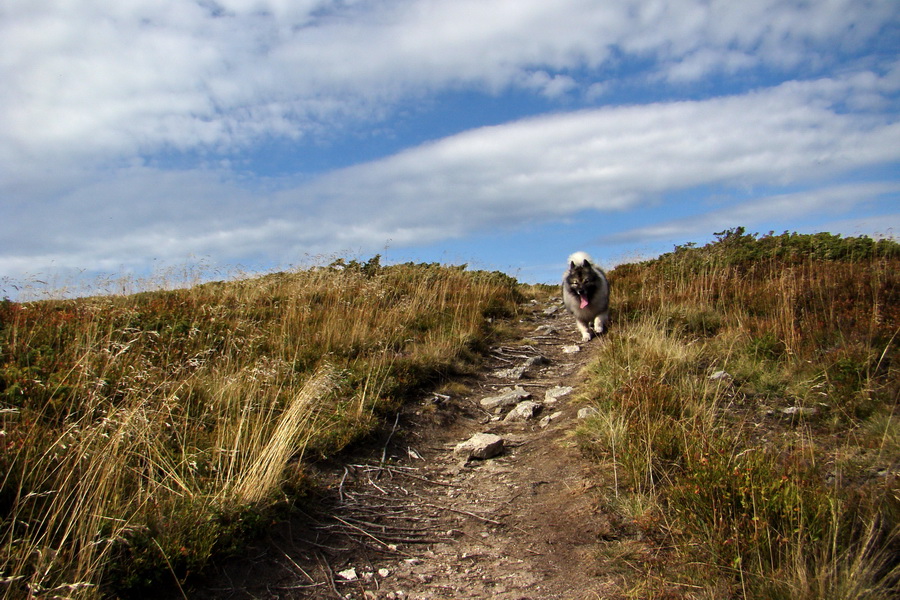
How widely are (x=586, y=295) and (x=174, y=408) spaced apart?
292 inches

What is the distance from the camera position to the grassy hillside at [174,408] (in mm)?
3062

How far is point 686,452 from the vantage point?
385cm

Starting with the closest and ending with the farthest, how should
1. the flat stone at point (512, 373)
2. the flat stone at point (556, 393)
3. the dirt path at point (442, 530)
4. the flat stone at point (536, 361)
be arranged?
1. the dirt path at point (442, 530)
2. the flat stone at point (556, 393)
3. the flat stone at point (512, 373)
4. the flat stone at point (536, 361)

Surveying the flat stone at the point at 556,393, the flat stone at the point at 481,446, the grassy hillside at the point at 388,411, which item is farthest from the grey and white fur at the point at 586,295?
the flat stone at the point at 481,446

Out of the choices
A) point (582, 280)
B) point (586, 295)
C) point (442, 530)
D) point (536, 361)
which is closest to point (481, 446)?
point (442, 530)

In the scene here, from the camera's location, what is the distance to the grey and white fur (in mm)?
10328

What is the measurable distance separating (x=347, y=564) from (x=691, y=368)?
470 centimetres

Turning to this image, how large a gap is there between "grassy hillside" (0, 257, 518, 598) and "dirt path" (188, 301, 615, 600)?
0.33 metres

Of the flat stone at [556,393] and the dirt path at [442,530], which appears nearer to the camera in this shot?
the dirt path at [442,530]

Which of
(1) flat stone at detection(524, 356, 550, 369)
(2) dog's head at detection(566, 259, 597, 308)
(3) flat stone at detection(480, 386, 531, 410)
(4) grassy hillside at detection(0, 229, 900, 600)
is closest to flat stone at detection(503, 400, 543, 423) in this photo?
(3) flat stone at detection(480, 386, 531, 410)

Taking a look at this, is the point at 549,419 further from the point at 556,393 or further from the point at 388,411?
the point at 388,411

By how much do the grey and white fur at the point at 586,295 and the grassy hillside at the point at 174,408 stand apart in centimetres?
193

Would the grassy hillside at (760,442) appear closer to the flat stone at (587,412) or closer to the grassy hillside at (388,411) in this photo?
the grassy hillside at (388,411)

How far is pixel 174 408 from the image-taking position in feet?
16.3
